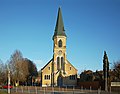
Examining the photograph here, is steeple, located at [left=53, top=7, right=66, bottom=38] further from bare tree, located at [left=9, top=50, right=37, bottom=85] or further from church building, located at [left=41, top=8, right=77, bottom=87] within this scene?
bare tree, located at [left=9, top=50, right=37, bottom=85]

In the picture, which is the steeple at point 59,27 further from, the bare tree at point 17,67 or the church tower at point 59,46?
the bare tree at point 17,67

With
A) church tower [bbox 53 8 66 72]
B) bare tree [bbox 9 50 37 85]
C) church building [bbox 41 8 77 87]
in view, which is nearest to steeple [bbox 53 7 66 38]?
church tower [bbox 53 8 66 72]

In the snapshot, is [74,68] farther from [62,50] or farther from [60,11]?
[60,11]

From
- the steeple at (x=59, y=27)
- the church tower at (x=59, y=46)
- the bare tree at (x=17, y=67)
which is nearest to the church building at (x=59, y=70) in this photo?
the church tower at (x=59, y=46)

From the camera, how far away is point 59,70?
297 feet

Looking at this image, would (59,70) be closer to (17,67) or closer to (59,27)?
(17,67)

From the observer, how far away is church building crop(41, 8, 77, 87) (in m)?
89.9

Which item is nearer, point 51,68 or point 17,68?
point 17,68

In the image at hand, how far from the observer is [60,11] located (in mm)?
97500

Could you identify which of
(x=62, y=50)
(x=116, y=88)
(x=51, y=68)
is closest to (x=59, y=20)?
(x=62, y=50)

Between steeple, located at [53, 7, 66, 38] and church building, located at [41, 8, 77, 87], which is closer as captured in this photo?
church building, located at [41, 8, 77, 87]

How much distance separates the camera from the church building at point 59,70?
8994 centimetres

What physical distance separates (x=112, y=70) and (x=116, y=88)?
24.8 meters

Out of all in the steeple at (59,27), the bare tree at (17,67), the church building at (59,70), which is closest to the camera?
the bare tree at (17,67)
